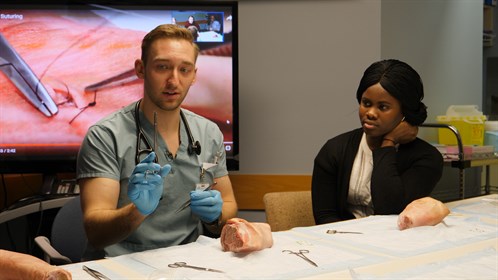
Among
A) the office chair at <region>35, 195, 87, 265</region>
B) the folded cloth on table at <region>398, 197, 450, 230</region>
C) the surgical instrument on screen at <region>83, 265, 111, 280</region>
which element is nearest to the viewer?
the surgical instrument on screen at <region>83, 265, 111, 280</region>

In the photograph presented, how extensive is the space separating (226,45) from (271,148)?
629mm

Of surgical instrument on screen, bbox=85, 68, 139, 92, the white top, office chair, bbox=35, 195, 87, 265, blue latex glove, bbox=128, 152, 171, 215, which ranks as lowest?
office chair, bbox=35, 195, 87, 265

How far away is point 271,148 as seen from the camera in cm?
309

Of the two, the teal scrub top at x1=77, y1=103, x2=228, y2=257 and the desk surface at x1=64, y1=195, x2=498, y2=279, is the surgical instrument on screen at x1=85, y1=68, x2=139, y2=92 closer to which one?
the teal scrub top at x1=77, y1=103, x2=228, y2=257

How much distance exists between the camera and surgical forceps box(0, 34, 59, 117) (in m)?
2.84

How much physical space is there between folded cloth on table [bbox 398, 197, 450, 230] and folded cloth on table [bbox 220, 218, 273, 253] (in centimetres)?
47

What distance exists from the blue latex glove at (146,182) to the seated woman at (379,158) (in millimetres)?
833

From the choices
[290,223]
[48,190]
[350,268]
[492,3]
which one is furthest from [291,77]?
[492,3]

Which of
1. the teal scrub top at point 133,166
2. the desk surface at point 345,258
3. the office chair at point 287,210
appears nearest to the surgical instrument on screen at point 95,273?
the desk surface at point 345,258

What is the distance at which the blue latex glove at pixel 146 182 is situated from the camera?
1437mm

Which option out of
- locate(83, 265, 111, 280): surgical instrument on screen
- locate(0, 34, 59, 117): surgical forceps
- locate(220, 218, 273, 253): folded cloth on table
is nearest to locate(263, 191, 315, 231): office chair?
locate(220, 218, 273, 253): folded cloth on table

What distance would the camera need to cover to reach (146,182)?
1.44 metres

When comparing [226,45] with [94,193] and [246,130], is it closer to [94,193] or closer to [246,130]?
[246,130]

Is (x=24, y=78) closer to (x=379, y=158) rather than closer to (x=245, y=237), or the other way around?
(x=379, y=158)
